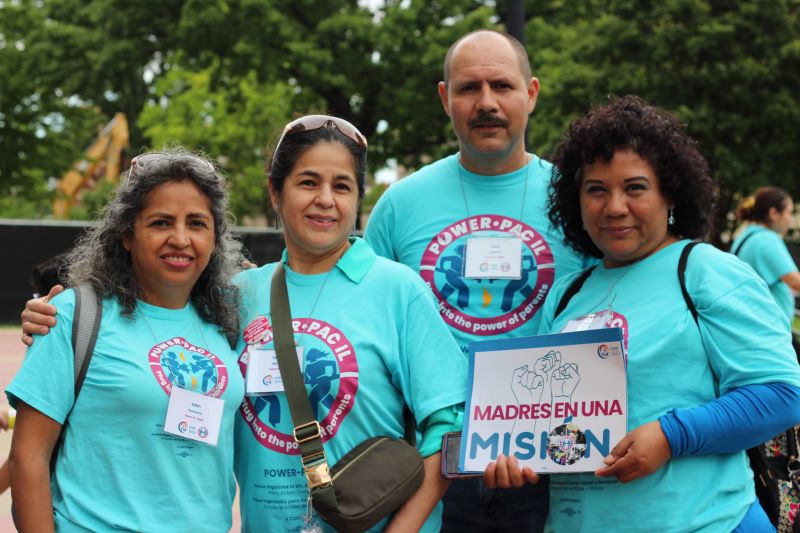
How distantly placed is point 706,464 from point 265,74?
878 inches

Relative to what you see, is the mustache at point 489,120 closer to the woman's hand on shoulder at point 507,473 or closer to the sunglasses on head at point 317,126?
the sunglasses on head at point 317,126

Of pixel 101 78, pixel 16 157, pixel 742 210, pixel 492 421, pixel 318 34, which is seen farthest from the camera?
pixel 101 78

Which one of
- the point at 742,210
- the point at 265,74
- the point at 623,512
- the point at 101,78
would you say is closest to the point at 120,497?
the point at 623,512

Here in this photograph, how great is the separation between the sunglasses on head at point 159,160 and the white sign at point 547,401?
1072 millimetres

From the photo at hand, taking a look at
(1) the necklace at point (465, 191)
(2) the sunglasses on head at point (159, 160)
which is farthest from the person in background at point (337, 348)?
(1) the necklace at point (465, 191)

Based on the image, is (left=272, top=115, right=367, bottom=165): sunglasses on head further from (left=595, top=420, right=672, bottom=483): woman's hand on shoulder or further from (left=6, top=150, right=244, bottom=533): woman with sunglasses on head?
(left=595, top=420, right=672, bottom=483): woman's hand on shoulder

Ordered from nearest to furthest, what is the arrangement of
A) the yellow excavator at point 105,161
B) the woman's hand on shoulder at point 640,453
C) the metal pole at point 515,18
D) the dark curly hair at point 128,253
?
the woman's hand on shoulder at point 640,453 → the dark curly hair at point 128,253 → the metal pole at point 515,18 → the yellow excavator at point 105,161

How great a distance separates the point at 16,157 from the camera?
2284cm

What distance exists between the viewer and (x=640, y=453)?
257 centimetres

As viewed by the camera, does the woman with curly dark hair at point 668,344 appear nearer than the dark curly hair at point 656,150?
Yes

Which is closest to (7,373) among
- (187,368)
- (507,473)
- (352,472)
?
(187,368)

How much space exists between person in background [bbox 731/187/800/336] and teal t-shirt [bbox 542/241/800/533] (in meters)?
5.26

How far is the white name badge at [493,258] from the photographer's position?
130 inches

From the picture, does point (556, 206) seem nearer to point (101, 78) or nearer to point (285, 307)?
point (285, 307)
